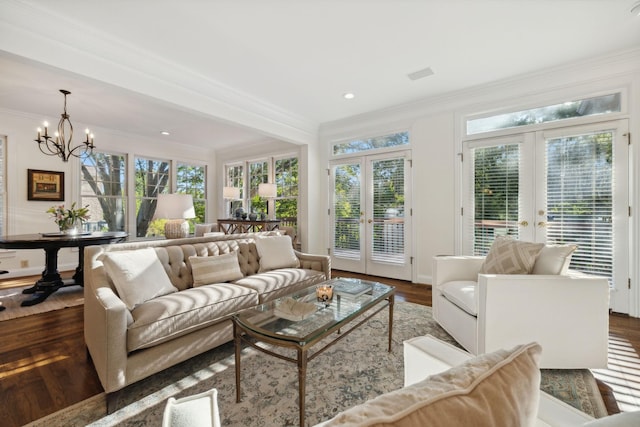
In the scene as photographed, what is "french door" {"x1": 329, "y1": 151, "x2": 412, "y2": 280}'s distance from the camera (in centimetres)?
426

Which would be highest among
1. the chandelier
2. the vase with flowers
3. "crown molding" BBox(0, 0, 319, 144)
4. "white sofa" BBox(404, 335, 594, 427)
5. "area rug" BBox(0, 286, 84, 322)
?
"crown molding" BBox(0, 0, 319, 144)

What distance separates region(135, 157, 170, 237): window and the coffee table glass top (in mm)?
4796

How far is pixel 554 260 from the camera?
198 cm

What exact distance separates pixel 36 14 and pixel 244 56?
1575 millimetres

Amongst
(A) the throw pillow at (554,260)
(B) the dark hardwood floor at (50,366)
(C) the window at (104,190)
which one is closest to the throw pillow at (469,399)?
(B) the dark hardwood floor at (50,366)

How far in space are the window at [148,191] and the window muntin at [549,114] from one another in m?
5.90

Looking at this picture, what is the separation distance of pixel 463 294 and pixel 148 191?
243 inches

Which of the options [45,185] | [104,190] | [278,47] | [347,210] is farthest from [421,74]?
[45,185]

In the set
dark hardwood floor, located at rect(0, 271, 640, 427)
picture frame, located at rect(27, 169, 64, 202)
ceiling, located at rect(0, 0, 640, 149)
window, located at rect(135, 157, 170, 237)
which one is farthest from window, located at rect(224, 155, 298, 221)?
dark hardwood floor, located at rect(0, 271, 640, 427)

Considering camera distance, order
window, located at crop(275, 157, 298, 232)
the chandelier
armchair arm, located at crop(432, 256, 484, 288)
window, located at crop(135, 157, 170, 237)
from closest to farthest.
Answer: armchair arm, located at crop(432, 256, 484, 288) → the chandelier → window, located at crop(275, 157, 298, 232) → window, located at crop(135, 157, 170, 237)

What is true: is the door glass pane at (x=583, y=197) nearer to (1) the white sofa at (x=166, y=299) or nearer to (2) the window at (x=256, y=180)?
(1) the white sofa at (x=166, y=299)

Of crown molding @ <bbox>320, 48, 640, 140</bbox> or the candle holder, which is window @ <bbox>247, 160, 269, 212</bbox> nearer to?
crown molding @ <bbox>320, 48, 640, 140</bbox>

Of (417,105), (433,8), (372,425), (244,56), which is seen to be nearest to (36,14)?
(244,56)

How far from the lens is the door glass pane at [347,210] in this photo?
4.75 meters
